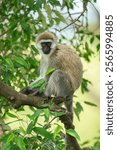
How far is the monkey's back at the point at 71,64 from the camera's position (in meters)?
6.14

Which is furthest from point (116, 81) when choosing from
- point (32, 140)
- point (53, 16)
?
point (53, 16)

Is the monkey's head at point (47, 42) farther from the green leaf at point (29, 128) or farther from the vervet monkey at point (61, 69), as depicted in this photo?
the green leaf at point (29, 128)

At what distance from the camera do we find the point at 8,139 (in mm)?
4016

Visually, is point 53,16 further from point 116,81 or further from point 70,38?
point 116,81

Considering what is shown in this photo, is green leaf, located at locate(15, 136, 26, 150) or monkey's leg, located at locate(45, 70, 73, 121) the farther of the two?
monkey's leg, located at locate(45, 70, 73, 121)

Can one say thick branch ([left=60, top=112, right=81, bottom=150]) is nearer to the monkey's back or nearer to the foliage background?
the foliage background

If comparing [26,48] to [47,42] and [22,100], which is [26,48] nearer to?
[47,42]

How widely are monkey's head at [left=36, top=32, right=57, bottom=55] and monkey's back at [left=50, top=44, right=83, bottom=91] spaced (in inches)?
4.5

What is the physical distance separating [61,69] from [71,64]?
0.14 m

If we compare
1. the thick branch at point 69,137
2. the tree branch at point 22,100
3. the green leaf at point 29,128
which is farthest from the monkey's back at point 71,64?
the green leaf at point 29,128

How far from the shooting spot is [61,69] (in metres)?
6.22

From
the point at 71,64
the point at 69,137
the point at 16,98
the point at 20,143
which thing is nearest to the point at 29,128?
the point at 20,143

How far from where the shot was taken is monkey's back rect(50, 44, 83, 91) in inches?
242

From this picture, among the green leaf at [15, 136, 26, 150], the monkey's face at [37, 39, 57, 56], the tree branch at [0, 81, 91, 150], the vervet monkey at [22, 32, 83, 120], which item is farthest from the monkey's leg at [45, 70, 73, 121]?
the green leaf at [15, 136, 26, 150]
